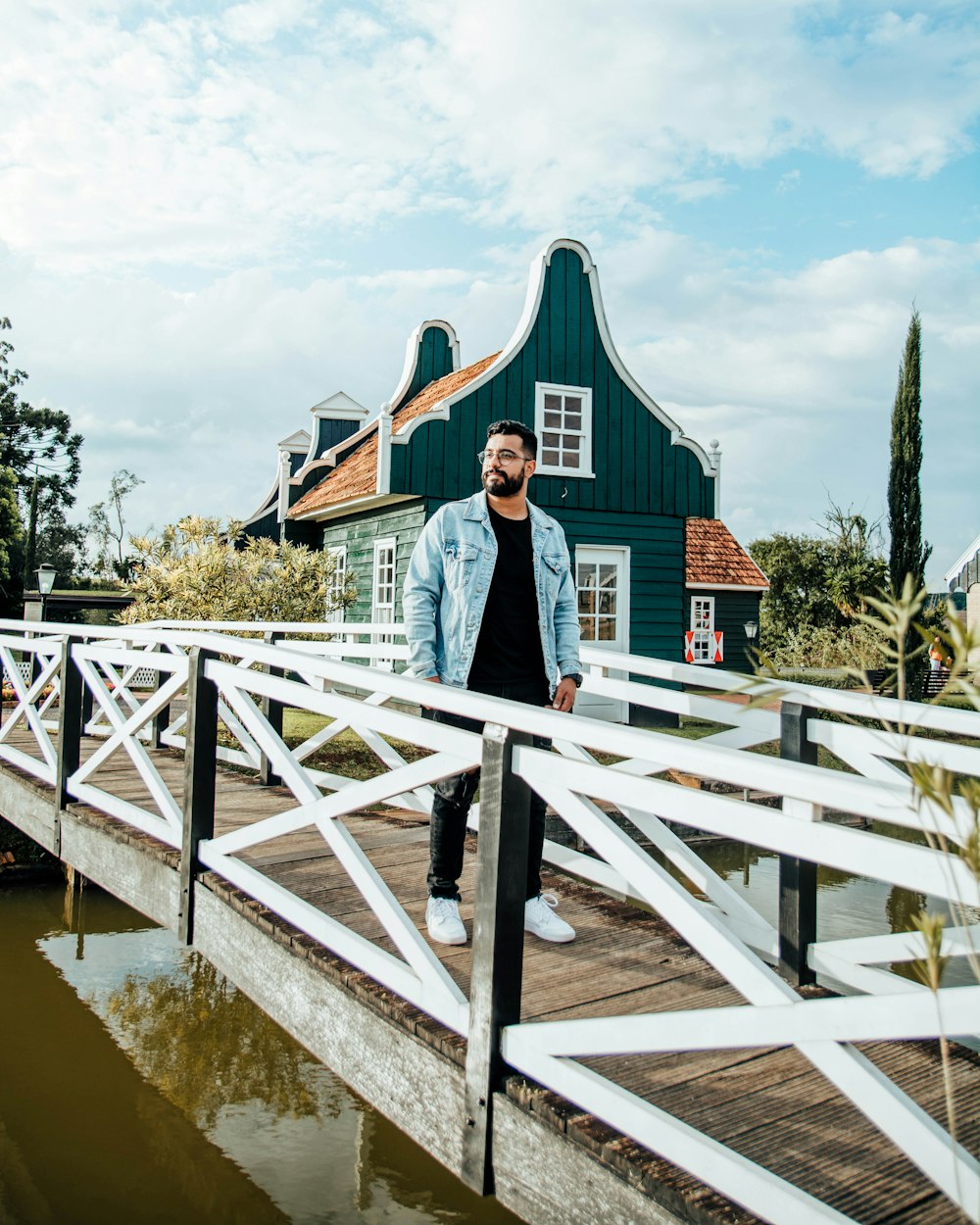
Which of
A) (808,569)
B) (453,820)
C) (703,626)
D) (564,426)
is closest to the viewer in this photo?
(453,820)

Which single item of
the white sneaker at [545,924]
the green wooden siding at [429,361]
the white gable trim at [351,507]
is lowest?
the white sneaker at [545,924]

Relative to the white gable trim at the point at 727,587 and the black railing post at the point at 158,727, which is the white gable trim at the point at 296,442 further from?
the black railing post at the point at 158,727

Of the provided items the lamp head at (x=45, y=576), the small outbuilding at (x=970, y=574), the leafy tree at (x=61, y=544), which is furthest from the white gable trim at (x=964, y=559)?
the leafy tree at (x=61, y=544)

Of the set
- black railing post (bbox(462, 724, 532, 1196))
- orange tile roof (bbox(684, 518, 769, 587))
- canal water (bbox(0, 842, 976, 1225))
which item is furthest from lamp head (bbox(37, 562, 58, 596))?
black railing post (bbox(462, 724, 532, 1196))

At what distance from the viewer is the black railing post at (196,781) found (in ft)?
12.9

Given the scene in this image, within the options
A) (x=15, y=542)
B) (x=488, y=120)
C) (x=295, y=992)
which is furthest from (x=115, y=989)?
(x=15, y=542)

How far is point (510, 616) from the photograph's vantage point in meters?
3.22

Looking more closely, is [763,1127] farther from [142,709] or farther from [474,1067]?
[142,709]

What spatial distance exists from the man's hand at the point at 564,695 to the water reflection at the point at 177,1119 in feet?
7.24

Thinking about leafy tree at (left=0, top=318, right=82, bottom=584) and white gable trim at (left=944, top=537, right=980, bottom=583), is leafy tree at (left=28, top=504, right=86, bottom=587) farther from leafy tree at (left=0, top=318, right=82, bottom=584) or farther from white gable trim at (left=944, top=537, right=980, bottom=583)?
white gable trim at (left=944, top=537, right=980, bottom=583)

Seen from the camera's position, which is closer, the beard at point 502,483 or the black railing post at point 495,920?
the black railing post at point 495,920

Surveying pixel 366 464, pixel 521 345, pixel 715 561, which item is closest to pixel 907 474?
pixel 715 561

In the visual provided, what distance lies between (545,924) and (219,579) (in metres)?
7.43

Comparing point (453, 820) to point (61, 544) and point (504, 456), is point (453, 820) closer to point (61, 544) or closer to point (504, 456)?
point (504, 456)
